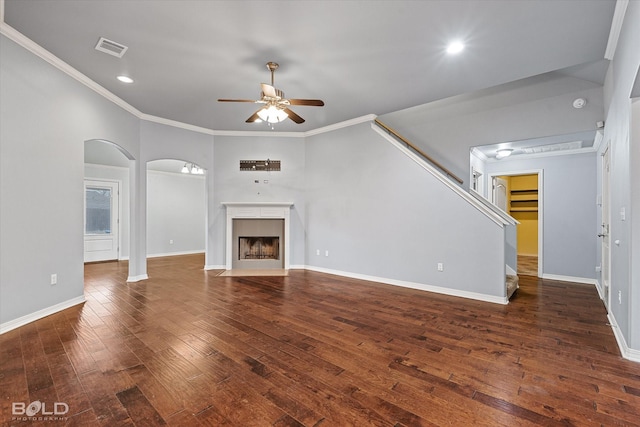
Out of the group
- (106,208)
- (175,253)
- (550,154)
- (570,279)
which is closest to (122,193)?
(106,208)

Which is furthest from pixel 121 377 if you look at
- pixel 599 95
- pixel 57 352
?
pixel 599 95

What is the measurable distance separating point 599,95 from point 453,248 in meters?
3.08

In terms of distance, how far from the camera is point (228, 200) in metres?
6.35

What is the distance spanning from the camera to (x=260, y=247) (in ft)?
21.5

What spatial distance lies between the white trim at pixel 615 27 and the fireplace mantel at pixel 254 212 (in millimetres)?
5211

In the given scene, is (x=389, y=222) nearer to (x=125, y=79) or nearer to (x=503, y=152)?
(x=503, y=152)

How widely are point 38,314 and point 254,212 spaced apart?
12.2 feet

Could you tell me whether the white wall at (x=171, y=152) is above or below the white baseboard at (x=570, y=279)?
above

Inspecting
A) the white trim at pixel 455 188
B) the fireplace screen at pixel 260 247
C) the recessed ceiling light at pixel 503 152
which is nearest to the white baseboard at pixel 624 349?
the white trim at pixel 455 188

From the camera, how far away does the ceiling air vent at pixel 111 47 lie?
120 inches

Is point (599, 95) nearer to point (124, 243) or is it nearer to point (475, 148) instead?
point (475, 148)

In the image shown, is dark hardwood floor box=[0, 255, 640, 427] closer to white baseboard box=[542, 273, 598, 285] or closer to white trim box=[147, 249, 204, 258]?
white baseboard box=[542, 273, 598, 285]

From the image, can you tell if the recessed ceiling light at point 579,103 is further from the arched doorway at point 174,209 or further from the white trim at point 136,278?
the arched doorway at point 174,209

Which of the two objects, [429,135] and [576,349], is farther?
[429,135]
